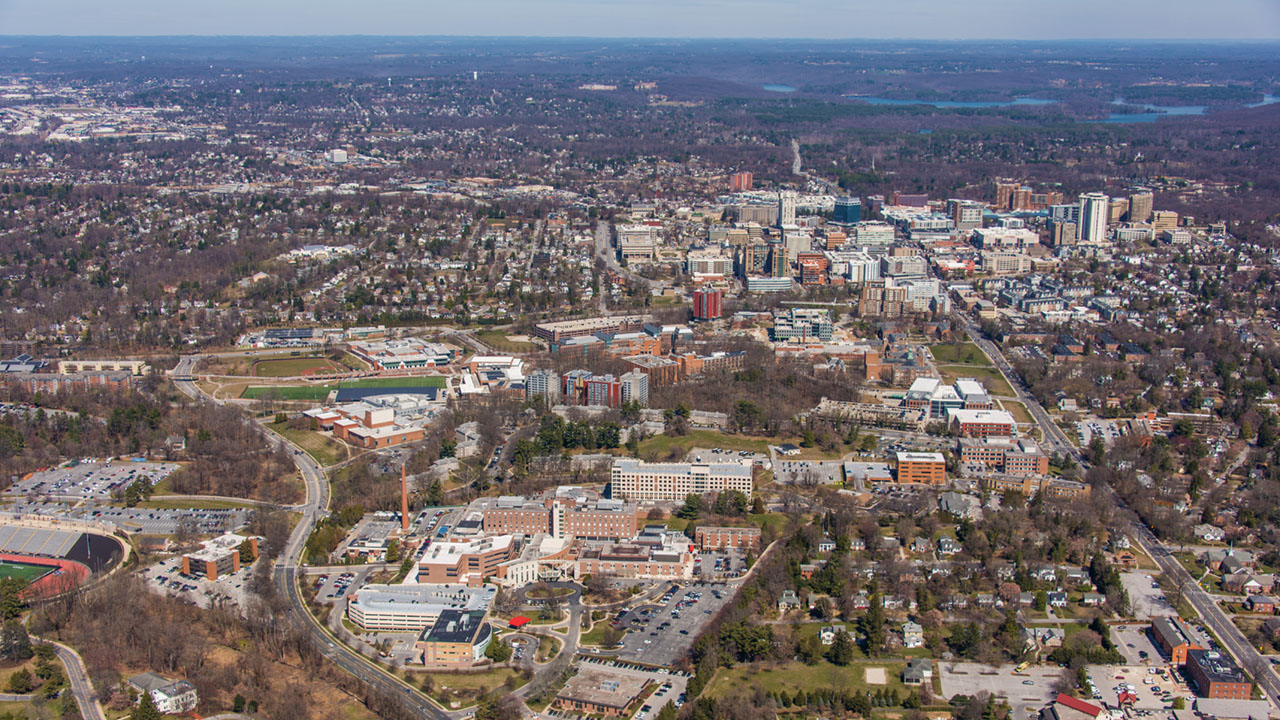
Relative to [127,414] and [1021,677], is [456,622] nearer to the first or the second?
[1021,677]

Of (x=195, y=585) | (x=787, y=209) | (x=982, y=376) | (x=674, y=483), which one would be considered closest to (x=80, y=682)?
(x=195, y=585)

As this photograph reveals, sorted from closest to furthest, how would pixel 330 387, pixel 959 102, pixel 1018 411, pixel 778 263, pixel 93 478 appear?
pixel 93 478 → pixel 1018 411 → pixel 330 387 → pixel 778 263 → pixel 959 102

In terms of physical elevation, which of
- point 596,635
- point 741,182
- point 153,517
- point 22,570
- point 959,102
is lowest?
point 22,570

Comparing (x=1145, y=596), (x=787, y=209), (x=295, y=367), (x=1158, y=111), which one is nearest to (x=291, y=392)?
(x=295, y=367)

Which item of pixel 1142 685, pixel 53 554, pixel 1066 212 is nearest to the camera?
pixel 1142 685

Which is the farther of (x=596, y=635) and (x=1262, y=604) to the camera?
(x=1262, y=604)

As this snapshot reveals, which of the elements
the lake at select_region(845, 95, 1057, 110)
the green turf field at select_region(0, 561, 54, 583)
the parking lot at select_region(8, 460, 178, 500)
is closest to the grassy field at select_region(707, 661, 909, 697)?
the green turf field at select_region(0, 561, 54, 583)

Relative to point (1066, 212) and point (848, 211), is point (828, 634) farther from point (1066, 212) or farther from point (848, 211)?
point (1066, 212)

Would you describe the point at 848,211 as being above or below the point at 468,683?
above

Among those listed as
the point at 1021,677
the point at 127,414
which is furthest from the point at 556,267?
the point at 1021,677
